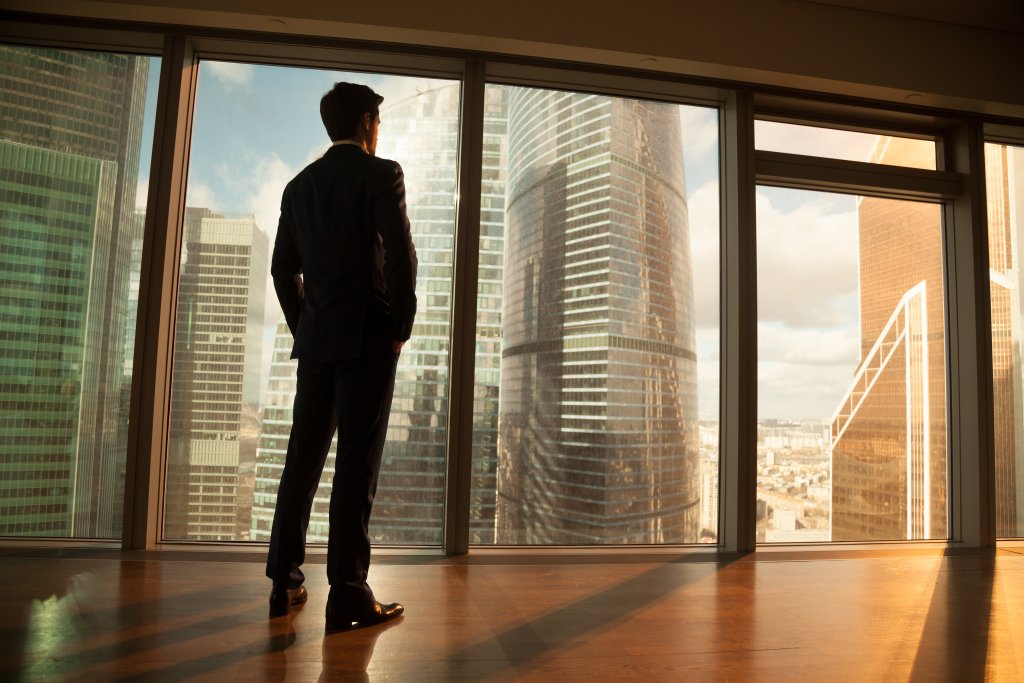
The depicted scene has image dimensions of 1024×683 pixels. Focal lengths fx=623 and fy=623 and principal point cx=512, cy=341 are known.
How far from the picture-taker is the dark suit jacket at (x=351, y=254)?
1725mm

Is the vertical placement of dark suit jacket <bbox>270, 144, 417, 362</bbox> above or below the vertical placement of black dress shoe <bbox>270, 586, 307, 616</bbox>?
above

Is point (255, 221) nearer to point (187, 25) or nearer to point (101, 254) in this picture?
point (101, 254)

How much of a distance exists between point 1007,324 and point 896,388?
83 centimetres

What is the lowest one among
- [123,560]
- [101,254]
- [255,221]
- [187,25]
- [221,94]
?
[123,560]

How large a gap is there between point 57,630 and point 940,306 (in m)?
4.18

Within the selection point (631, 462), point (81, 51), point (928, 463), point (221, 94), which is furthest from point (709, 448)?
point (81, 51)

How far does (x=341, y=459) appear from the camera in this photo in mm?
1746

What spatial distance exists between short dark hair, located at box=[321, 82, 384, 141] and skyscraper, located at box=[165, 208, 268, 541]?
1.17 meters

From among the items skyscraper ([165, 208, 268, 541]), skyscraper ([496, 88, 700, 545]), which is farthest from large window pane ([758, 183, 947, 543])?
skyscraper ([165, 208, 268, 541])

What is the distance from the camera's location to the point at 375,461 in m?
1.78

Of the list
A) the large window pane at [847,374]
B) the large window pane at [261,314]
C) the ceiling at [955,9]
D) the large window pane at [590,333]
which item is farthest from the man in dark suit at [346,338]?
the ceiling at [955,9]

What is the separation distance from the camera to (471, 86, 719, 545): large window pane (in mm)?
2912

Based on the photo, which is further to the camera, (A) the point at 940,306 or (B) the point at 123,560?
(A) the point at 940,306

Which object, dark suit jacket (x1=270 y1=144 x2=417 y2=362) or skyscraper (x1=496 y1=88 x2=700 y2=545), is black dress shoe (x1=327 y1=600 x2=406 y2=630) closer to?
dark suit jacket (x1=270 y1=144 x2=417 y2=362)
